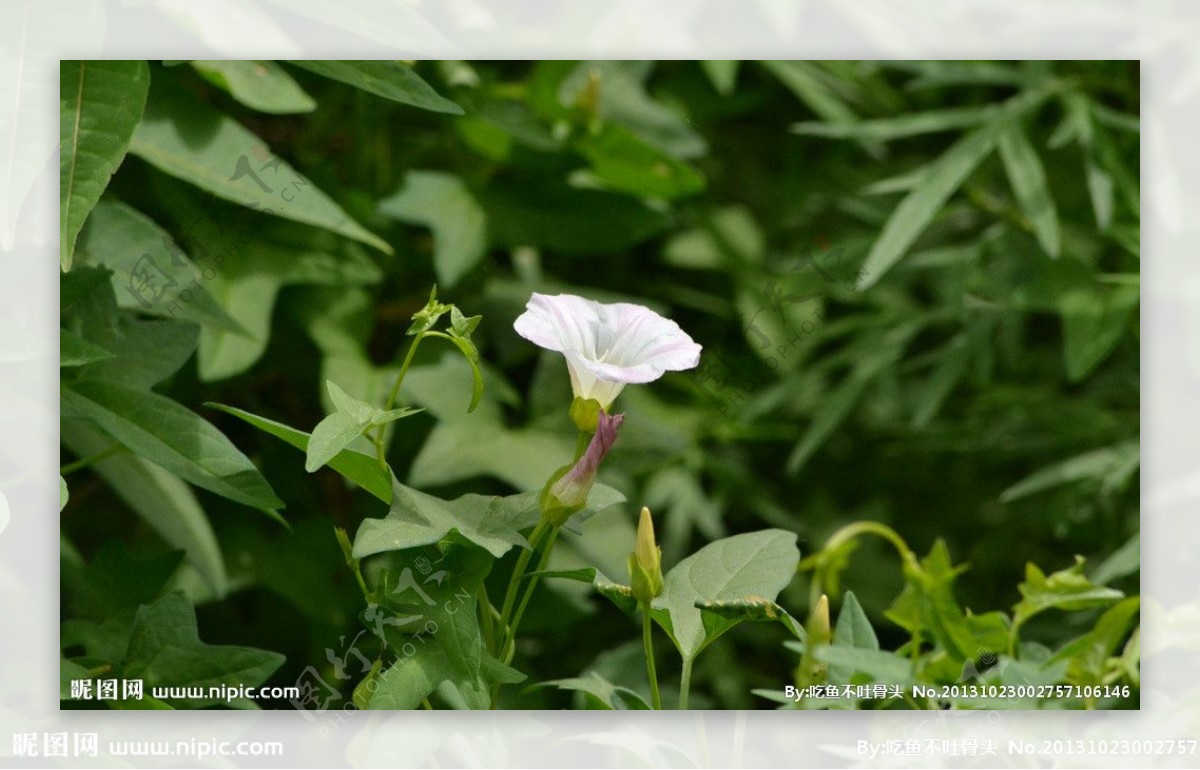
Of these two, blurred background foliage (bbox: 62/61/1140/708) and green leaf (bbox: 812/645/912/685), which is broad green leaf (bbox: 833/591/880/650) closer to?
green leaf (bbox: 812/645/912/685)

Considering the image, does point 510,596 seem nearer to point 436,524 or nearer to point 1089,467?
point 436,524

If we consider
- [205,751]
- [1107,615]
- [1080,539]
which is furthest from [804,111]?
[205,751]

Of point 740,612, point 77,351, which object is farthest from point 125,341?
point 740,612

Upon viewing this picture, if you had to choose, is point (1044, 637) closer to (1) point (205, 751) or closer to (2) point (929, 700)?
(2) point (929, 700)

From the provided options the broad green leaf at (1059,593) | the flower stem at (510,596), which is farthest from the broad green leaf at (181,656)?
the broad green leaf at (1059,593)

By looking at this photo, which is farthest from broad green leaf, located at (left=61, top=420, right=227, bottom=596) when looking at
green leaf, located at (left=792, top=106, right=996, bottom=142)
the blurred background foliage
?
green leaf, located at (left=792, top=106, right=996, bottom=142)

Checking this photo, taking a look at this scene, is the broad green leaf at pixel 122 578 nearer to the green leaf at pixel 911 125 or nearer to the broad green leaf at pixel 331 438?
the broad green leaf at pixel 331 438
